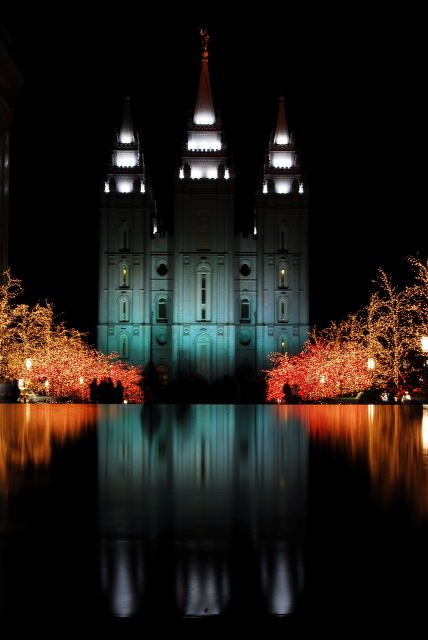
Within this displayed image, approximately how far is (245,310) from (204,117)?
1474 cm

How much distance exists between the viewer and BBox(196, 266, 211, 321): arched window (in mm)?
69688

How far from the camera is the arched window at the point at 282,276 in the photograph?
2776 inches

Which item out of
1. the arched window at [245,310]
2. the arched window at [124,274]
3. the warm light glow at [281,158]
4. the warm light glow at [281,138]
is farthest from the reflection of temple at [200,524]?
the warm light glow at [281,138]

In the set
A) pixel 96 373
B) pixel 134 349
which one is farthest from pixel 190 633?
pixel 134 349

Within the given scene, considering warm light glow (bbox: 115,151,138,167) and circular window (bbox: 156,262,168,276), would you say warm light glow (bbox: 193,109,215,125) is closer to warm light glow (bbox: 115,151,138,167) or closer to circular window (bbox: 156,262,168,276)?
warm light glow (bbox: 115,151,138,167)

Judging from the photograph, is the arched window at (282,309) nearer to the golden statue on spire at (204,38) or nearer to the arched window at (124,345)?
the arched window at (124,345)

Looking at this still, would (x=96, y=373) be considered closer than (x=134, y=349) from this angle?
Yes

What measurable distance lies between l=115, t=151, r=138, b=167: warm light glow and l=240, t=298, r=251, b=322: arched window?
13.3 metres

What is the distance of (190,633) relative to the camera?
9.46ft

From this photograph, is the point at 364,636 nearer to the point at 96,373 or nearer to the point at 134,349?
the point at 96,373

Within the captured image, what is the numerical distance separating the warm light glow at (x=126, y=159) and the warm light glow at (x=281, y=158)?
10.4 meters

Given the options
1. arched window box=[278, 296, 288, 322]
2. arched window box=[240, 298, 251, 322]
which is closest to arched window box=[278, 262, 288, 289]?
arched window box=[278, 296, 288, 322]

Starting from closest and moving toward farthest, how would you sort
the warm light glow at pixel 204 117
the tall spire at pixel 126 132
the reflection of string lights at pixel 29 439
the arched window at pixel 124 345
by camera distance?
the reflection of string lights at pixel 29 439 < the arched window at pixel 124 345 < the warm light glow at pixel 204 117 < the tall spire at pixel 126 132

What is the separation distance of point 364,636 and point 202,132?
70.8 m
